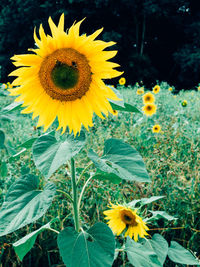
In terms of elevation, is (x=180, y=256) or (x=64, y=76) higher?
(x=64, y=76)

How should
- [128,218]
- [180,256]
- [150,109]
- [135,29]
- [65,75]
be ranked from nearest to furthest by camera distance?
1. [65,75]
2. [180,256]
3. [128,218]
4. [150,109]
5. [135,29]

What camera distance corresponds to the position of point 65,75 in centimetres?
91

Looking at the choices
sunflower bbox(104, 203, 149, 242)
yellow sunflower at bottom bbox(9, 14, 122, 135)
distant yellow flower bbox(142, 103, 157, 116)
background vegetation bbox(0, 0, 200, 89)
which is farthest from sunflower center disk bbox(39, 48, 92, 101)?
background vegetation bbox(0, 0, 200, 89)

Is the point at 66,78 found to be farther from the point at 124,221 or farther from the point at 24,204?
the point at 124,221

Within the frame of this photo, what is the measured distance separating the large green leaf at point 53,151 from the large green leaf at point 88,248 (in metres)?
0.29

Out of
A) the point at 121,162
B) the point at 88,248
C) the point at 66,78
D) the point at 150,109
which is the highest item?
the point at 150,109

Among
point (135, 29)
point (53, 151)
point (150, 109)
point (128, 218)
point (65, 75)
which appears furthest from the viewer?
point (135, 29)

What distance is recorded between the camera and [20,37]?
571 inches

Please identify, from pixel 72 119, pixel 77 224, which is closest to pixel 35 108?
pixel 72 119

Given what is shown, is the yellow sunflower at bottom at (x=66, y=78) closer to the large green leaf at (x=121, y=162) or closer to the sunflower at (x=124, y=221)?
the large green leaf at (x=121, y=162)

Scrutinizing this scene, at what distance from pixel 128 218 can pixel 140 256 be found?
29 centimetres

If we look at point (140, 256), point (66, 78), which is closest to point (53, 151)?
point (66, 78)

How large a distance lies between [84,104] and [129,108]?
0.19m

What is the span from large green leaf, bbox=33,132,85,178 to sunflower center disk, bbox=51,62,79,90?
23 centimetres
